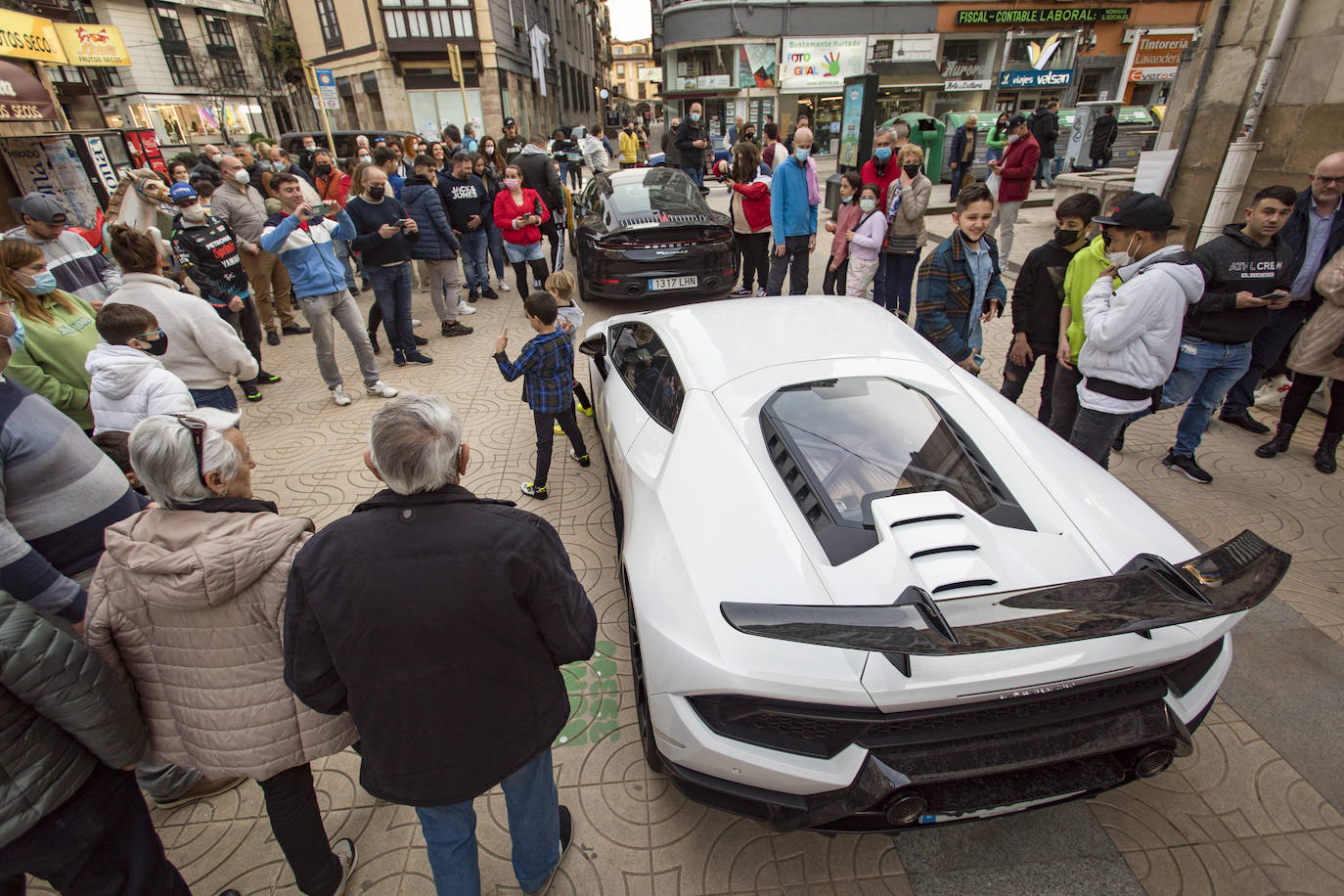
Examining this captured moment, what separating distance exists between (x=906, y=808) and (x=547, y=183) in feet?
26.6

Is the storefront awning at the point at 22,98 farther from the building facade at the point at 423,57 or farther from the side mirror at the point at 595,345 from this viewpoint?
the building facade at the point at 423,57

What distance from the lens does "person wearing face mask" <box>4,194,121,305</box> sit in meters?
4.15

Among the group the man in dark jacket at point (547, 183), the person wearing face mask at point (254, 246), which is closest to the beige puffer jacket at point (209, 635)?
the person wearing face mask at point (254, 246)

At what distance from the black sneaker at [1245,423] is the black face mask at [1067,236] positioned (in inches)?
86.7

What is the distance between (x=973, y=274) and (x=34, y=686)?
4445 mm

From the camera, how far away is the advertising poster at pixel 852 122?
1182cm

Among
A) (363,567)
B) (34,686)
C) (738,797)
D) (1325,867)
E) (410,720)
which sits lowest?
(1325,867)

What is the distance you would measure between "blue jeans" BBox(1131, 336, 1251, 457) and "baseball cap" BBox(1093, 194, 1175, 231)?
0.98 metres

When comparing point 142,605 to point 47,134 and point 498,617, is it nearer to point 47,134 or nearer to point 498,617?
point 498,617

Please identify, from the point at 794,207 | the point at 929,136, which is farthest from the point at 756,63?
the point at 794,207

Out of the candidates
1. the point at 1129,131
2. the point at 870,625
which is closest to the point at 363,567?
the point at 870,625

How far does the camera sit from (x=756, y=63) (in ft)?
91.7

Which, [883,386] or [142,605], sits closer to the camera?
[142,605]

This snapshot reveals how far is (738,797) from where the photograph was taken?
1741 millimetres
